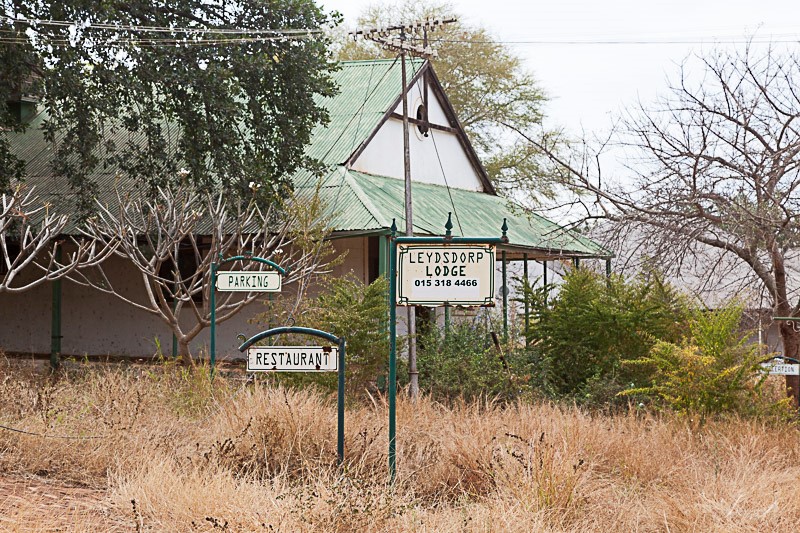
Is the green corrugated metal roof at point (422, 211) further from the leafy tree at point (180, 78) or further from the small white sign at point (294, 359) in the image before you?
the small white sign at point (294, 359)

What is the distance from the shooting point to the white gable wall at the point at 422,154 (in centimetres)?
1872

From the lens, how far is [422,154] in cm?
2022

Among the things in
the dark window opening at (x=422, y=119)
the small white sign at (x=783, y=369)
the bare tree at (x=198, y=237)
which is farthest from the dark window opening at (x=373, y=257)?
the small white sign at (x=783, y=369)

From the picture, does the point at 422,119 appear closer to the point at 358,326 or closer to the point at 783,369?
the point at 358,326

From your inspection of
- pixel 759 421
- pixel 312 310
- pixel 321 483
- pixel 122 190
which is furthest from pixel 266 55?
pixel 321 483

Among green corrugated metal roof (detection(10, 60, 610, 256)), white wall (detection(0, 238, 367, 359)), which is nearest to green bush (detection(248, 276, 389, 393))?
green corrugated metal roof (detection(10, 60, 610, 256))

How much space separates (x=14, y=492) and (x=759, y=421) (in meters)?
6.92

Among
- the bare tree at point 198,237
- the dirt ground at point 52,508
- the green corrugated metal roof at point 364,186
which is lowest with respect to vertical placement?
the dirt ground at point 52,508

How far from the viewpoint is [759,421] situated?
9984mm

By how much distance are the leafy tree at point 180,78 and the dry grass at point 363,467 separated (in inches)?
263

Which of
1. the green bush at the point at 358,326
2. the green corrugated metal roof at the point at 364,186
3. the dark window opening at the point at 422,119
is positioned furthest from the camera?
the dark window opening at the point at 422,119

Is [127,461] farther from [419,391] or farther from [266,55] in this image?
[266,55]

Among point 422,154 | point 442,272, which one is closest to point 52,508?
point 442,272

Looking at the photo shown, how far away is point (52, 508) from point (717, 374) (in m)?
6.73
